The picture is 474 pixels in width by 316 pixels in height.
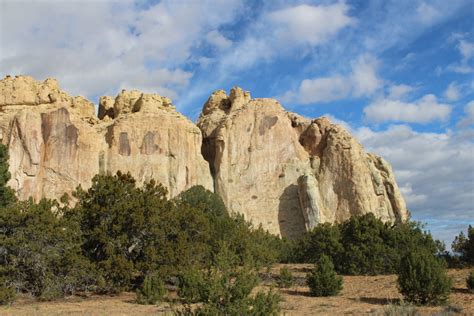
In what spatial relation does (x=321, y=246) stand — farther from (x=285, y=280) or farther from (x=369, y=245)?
(x=285, y=280)

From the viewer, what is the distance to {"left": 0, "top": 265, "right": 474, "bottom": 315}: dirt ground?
13.3m

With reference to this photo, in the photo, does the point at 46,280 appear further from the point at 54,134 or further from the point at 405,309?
the point at 54,134

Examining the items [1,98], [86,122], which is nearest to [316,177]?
[86,122]

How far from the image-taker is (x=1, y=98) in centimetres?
5125

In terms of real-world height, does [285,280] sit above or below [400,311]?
above

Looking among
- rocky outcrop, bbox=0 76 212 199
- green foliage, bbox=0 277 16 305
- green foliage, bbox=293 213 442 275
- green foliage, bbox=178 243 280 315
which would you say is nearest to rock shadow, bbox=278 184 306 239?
rocky outcrop, bbox=0 76 212 199

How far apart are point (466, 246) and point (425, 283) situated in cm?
1325

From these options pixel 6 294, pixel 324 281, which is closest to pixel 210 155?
pixel 324 281

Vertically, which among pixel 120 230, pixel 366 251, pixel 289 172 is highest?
pixel 289 172

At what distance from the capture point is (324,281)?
56.4ft

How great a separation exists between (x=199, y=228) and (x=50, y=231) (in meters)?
Answer: 6.09

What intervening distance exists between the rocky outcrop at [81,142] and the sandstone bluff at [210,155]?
0.33 feet

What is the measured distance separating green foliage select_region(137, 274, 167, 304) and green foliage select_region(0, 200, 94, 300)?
7.44ft

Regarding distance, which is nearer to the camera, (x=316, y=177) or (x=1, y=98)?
(x=1, y=98)
